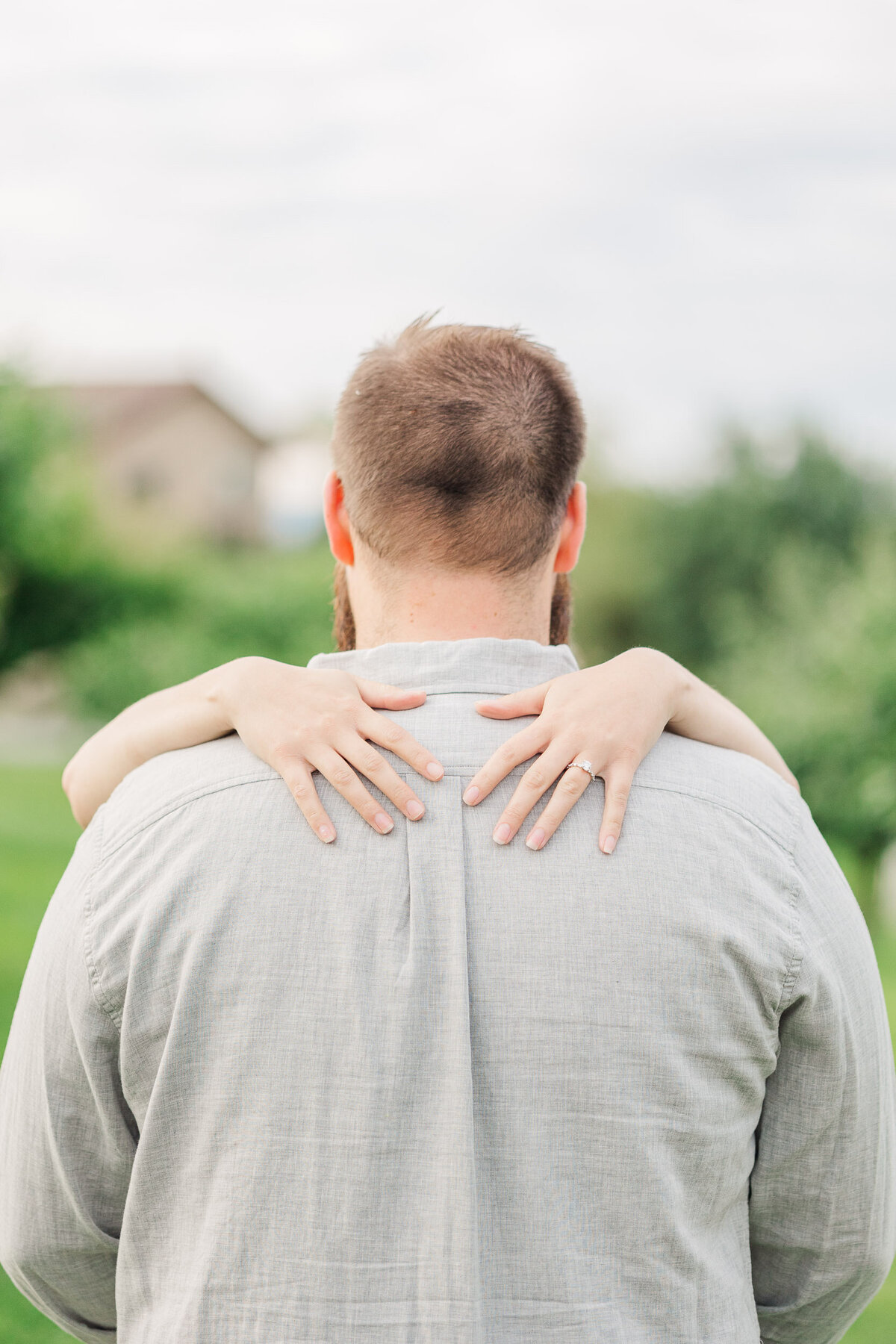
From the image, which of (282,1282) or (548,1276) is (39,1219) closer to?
(282,1282)

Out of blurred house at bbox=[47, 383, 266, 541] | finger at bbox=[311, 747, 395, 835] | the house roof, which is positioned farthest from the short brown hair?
the house roof

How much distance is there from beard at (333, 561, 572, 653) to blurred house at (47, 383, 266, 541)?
33113 mm

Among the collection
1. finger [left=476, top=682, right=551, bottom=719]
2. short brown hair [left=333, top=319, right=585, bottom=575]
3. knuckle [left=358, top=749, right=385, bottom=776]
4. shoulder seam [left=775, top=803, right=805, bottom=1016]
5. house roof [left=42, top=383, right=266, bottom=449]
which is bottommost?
house roof [left=42, top=383, right=266, bottom=449]

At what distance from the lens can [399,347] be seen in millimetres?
1509

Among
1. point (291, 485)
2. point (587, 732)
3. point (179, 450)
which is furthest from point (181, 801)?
point (291, 485)

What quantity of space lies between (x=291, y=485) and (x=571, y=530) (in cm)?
4023

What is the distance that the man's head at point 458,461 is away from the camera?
1426mm

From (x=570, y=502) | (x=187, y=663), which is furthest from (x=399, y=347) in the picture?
(x=187, y=663)

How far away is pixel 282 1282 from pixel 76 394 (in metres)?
37.8

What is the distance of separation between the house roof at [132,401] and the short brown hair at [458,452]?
3575 centimetres

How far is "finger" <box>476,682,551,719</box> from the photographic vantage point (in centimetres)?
138

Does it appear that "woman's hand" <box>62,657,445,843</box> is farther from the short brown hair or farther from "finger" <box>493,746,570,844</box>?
the short brown hair

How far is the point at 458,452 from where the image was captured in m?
1.42

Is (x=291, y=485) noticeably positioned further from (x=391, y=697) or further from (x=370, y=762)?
(x=370, y=762)
